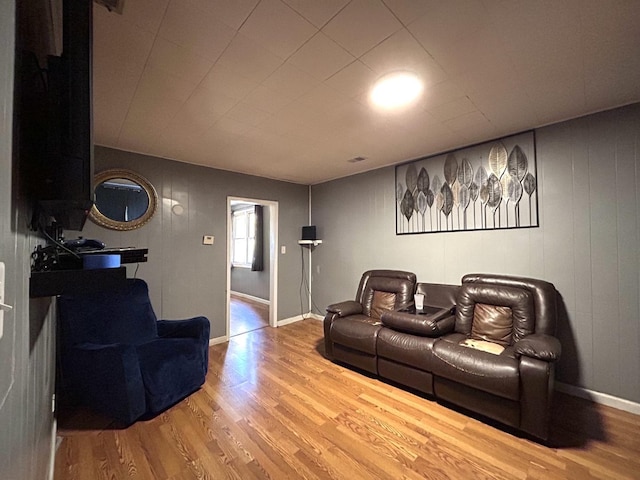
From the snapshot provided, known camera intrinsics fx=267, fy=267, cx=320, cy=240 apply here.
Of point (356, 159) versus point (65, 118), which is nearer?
point (65, 118)

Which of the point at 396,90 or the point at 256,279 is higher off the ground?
the point at 396,90

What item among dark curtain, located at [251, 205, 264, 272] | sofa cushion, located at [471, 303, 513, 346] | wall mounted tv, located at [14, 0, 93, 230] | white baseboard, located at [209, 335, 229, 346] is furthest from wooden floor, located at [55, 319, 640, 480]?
dark curtain, located at [251, 205, 264, 272]

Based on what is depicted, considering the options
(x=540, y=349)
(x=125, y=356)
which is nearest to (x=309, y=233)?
(x=125, y=356)

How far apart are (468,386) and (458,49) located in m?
2.28

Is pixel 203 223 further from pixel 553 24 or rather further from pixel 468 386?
pixel 553 24

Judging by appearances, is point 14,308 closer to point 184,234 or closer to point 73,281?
point 73,281

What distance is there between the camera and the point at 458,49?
151 centimetres

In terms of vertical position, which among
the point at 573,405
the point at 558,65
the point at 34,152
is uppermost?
the point at 558,65

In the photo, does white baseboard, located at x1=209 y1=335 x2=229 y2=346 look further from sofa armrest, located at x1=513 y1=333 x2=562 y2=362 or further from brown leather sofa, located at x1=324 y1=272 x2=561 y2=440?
sofa armrest, located at x1=513 y1=333 x2=562 y2=362

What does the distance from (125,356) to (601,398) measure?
3.77 meters


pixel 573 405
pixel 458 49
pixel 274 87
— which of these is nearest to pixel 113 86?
pixel 274 87

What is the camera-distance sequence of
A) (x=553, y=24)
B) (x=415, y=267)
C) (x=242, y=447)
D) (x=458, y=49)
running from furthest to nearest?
(x=415, y=267), (x=242, y=447), (x=458, y=49), (x=553, y=24)

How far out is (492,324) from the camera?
243 centimetres

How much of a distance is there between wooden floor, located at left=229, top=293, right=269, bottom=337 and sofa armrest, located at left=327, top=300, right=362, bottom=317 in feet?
5.78
